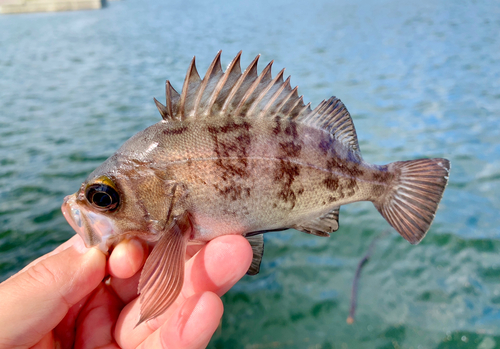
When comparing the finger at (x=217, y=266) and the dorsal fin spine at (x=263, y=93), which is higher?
the dorsal fin spine at (x=263, y=93)

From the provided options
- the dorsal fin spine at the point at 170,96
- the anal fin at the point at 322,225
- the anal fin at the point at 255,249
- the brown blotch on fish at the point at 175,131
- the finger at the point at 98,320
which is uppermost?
the dorsal fin spine at the point at 170,96

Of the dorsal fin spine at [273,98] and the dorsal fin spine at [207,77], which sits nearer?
the dorsal fin spine at [207,77]

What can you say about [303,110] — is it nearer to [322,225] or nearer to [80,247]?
[322,225]

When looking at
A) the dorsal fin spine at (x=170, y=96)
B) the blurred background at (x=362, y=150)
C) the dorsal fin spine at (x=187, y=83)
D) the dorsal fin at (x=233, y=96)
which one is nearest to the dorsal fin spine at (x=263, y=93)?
the dorsal fin at (x=233, y=96)

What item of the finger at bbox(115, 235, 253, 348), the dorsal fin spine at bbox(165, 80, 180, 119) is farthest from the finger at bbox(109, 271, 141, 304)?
the dorsal fin spine at bbox(165, 80, 180, 119)

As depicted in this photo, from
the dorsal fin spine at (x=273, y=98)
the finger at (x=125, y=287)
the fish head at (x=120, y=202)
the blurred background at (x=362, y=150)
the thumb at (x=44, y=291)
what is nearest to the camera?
the thumb at (x=44, y=291)

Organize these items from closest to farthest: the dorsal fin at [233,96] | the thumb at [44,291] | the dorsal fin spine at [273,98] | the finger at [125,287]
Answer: the thumb at [44,291]
the dorsal fin at [233,96]
the dorsal fin spine at [273,98]
the finger at [125,287]

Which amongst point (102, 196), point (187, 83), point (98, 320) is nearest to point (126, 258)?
point (102, 196)

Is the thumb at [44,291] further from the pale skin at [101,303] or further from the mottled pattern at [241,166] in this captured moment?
the mottled pattern at [241,166]
